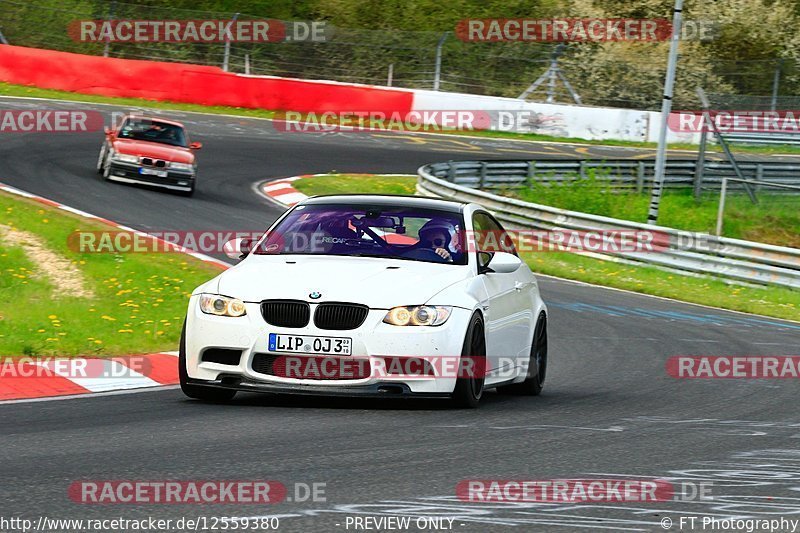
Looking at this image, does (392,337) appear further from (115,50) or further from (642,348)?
(115,50)

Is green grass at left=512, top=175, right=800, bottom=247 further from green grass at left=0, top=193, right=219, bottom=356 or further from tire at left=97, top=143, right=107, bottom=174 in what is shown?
green grass at left=0, top=193, right=219, bottom=356

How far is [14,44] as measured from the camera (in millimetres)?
38594

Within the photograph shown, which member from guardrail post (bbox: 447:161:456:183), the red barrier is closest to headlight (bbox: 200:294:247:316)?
guardrail post (bbox: 447:161:456:183)

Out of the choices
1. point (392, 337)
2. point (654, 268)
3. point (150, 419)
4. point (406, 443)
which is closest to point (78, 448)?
point (150, 419)

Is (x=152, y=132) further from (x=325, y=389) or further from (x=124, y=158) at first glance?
(x=325, y=389)

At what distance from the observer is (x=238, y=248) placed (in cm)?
991

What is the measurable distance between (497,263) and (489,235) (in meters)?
0.98

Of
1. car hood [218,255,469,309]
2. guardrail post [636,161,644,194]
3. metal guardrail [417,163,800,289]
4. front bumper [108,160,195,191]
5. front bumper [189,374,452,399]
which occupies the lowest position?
metal guardrail [417,163,800,289]

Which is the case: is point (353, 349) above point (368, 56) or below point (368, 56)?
below

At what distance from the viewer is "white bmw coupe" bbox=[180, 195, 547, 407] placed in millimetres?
8648

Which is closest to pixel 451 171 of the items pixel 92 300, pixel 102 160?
pixel 102 160

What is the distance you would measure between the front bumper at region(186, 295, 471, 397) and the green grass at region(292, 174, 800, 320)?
12.5 meters

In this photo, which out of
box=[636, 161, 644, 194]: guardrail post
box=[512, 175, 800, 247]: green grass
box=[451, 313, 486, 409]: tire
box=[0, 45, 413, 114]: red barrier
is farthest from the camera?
box=[0, 45, 413, 114]: red barrier

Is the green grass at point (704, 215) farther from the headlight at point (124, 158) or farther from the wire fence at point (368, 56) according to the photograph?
the wire fence at point (368, 56)
